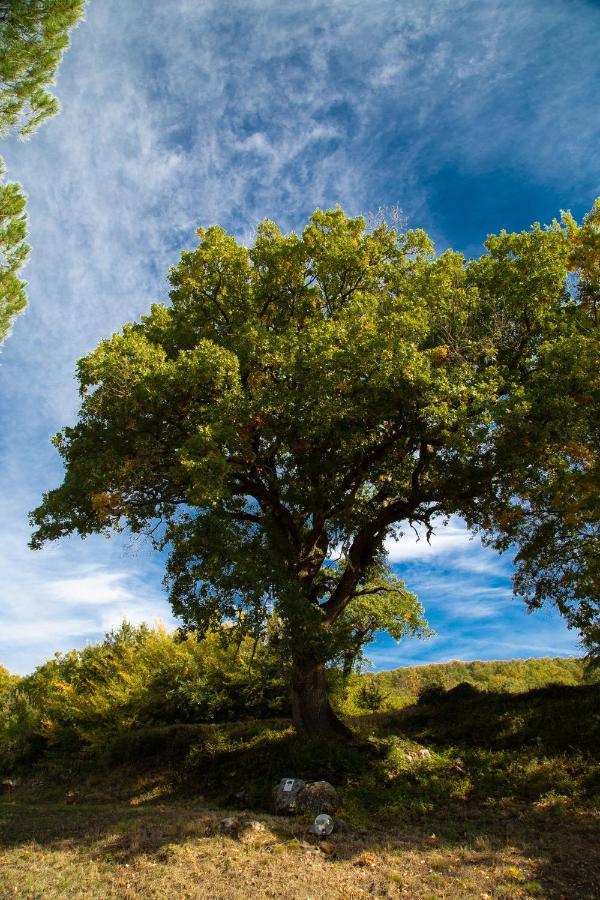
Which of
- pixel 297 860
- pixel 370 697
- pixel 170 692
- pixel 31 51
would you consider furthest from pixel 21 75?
pixel 370 697

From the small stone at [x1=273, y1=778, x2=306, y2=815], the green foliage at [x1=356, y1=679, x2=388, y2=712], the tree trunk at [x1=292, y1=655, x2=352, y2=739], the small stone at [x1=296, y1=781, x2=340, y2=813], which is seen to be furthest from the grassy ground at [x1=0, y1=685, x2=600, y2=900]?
the green foliage at [x1=356, y1=679, x2=388, y2=712]

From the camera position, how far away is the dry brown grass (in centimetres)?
675

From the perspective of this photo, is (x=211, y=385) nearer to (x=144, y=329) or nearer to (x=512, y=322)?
(x=144, y=329)

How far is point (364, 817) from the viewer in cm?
1012

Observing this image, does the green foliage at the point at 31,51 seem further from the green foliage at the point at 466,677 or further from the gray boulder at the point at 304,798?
the green foliage at the point at 466,677

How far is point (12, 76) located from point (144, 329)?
6.72 m

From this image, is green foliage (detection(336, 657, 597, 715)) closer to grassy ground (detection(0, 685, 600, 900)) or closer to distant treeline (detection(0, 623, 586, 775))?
distant treeline (detection(0, 623, 586, 775))

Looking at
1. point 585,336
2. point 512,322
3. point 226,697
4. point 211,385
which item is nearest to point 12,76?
point 211,385

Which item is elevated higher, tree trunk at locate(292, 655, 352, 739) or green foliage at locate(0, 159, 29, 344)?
green foliage at locate(0, 159, 29, 344)

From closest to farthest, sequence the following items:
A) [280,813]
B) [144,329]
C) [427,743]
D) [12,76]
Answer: [12,76] → [280,813] → [427,743] → [144,329]

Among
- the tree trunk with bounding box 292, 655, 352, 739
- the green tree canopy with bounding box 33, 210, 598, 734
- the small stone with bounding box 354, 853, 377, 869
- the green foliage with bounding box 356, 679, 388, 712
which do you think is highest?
the green tree canopy with bounding box 33, 210, 598, 734

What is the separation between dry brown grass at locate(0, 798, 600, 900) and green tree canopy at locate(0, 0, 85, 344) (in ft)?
27.7

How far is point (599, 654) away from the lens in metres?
12.9

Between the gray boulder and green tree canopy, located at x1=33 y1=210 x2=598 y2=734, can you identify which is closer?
the gray boulder
